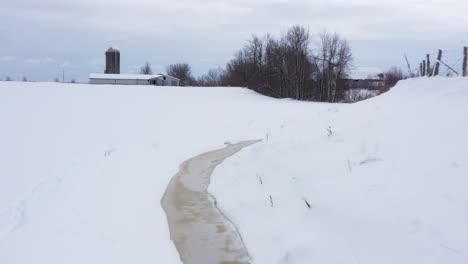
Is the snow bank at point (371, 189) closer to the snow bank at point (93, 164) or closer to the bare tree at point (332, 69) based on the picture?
the snow bank at point (93, 164)

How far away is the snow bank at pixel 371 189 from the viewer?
226 inches

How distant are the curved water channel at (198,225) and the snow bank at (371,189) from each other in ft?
0.92

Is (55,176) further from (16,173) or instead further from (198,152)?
(198,152)

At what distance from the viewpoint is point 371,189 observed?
23.4ft

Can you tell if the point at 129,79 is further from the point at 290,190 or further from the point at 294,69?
the point at 290,190

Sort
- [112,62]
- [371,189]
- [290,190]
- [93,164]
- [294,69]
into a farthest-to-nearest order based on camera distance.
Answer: [112,62] → [294,69] → [93,164] → [290,190] → [371,189]

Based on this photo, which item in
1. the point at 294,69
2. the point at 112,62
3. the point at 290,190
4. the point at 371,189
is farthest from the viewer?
the point at 112,62

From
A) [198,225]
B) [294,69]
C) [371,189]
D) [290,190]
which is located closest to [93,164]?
[198,225]

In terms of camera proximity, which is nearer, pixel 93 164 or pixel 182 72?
pixel 93 164

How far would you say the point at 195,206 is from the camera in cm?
1025

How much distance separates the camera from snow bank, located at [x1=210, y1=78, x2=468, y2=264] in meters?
5.74

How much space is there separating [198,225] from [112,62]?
7384 cm

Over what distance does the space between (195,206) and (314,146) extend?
11.5ft

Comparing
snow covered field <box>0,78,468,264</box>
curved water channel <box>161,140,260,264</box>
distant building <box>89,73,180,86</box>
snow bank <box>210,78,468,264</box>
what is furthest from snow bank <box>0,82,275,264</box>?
distant building <box>89,73,180,86</box>
